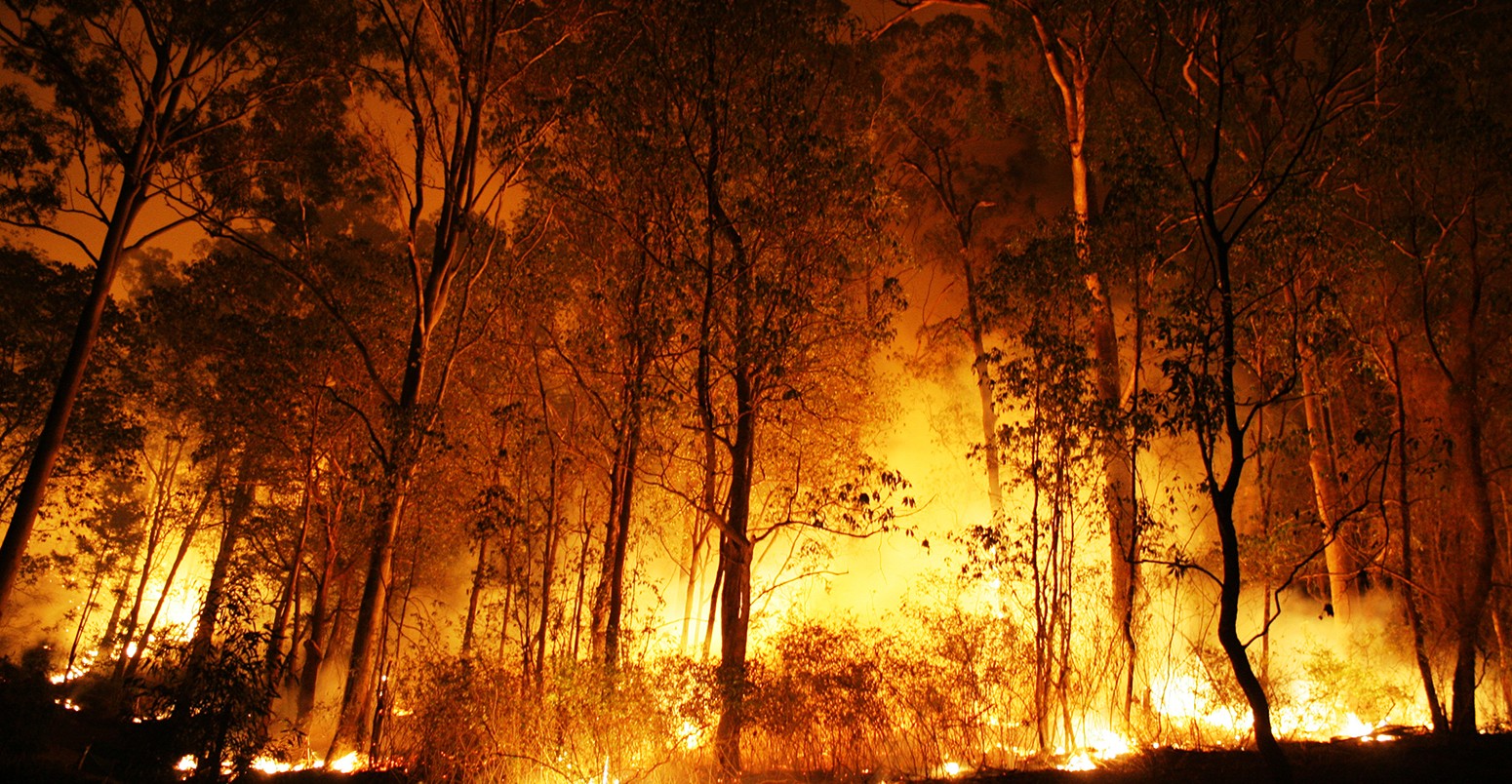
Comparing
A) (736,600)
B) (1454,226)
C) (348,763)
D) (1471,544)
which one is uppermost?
(1454,226)

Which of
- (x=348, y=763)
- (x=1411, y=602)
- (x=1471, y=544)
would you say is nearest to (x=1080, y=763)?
(x=1411, y=602)

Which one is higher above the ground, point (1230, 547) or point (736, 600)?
point (1230, 547)

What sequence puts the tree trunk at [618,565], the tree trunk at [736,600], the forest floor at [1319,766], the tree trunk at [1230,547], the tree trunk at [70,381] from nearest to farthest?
the tree trunk at [1230,547]
the forest floor at [1319,766]
the tree trunk at [736,600]
the tree trunk at [618,565]
the tree trunk at [70,381]

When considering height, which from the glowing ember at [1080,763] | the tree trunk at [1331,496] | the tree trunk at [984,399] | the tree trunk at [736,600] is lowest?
the glowing ember at [1080,763]

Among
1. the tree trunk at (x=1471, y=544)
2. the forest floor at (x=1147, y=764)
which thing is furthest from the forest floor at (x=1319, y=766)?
the tree trunk at (x=1471, y=544)

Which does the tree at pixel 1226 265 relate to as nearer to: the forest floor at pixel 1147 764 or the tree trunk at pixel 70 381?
the forest floor at pixel 1147 764

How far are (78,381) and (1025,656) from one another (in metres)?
11.1

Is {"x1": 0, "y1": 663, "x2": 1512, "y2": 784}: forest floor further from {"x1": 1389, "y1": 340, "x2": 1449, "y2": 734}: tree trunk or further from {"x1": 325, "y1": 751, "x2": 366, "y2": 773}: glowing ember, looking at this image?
{"x1": 1389, "y1": 340, "x2": 1449, "y2": 734}: tree trunk

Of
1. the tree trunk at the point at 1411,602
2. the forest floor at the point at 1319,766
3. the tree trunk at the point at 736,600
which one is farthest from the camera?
the tree trunk at the point at 1411,602

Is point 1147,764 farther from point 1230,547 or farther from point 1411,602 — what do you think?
point 1411,602

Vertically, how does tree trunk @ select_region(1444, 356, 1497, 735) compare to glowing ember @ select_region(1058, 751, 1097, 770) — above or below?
above

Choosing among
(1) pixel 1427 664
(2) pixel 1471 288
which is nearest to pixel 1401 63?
(2) pixel 1471 288

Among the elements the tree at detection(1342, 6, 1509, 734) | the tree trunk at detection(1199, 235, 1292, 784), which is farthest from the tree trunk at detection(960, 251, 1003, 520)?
the tree trunk at detection(1199, 235, 1292, 784)

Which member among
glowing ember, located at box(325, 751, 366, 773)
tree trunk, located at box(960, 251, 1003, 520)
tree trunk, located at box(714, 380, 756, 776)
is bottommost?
glowing ember, located at box(325, 751, 366, 773)
